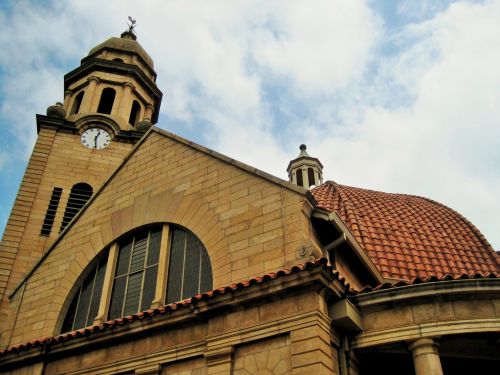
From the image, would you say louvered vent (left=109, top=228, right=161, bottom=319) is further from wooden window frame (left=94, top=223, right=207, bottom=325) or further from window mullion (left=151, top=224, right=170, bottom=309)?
window mullion (left=151, top=224, right=170, bottom=309)

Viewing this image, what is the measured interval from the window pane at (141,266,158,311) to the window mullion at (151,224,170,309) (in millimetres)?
247

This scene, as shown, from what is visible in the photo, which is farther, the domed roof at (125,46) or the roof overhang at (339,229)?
the domed roof at (125,46)

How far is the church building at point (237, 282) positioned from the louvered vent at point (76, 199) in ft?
4.73

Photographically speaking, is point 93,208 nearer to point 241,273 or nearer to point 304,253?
point 241,273

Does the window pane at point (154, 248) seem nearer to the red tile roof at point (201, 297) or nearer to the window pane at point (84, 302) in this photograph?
the window pane at point (84, 302)

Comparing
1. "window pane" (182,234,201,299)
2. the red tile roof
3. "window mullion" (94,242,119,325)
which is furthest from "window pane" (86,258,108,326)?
"window pane" (182,234,201,299)

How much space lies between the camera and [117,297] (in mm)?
13086

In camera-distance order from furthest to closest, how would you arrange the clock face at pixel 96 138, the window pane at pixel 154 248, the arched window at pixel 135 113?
the arched window at pixel 135 113 < the clock face at pixel 96 138 < the window pane at pixel 154 248

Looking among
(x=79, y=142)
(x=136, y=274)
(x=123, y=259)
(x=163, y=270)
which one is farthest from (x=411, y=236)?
(x=79, y=142)

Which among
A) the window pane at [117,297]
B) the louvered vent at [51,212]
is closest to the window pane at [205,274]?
the window pane at [117,297]

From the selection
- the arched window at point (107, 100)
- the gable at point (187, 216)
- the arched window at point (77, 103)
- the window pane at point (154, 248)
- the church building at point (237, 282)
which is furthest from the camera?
the arched window at point (107, 100)

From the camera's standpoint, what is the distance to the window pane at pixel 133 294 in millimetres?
12531

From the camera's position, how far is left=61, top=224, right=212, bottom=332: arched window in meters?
12.0

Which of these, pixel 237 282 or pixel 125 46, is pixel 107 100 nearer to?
pixel 125 46
